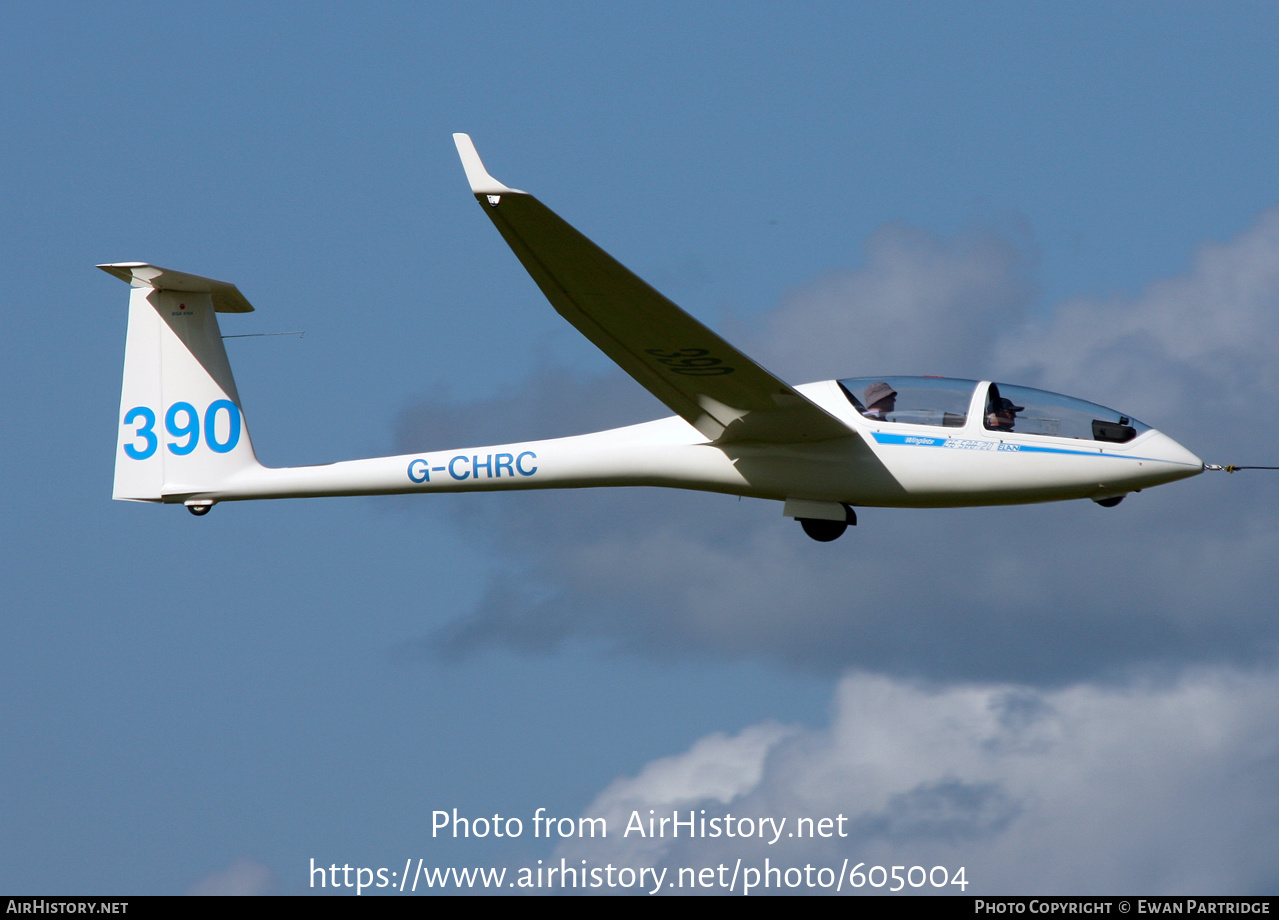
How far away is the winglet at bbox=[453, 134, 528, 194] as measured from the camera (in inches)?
468

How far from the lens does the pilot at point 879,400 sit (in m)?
15.6

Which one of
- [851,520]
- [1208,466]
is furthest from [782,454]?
[1208,466]

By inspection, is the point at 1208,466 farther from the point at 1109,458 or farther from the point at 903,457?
the point at 903,457

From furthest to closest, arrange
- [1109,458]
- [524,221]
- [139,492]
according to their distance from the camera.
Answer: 1. [139,492]
2. [1109,458]
3. [524,221]

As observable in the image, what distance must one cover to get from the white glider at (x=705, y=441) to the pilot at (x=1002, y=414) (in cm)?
1

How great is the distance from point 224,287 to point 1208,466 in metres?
11.0

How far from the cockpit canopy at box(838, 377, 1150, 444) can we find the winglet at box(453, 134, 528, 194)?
5.38 m

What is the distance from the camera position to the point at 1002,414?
1532 cm

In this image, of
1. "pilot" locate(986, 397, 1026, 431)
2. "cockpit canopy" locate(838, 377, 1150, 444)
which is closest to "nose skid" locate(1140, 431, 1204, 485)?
"cockpit canopy" locate(838, 377, 1150, 444)

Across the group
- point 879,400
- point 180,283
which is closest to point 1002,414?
point 879,400

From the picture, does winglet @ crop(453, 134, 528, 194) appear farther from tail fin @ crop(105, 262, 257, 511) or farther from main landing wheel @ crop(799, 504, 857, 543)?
tail fin @ crop(105, 262, 257, 511)

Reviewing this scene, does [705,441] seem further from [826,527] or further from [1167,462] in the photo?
[1167,462]

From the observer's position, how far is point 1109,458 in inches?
590

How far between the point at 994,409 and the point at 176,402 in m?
9.23
